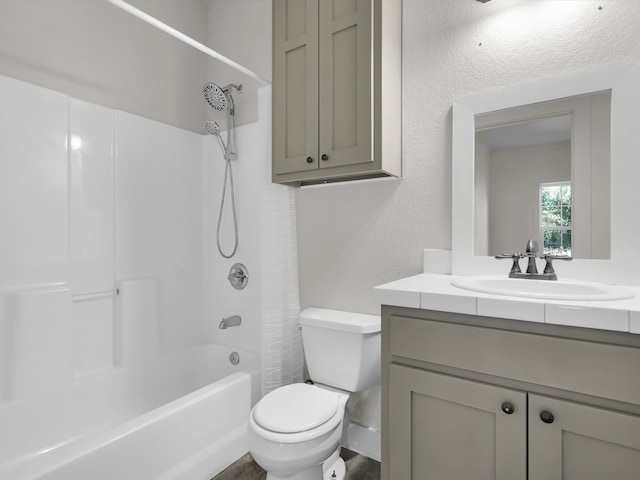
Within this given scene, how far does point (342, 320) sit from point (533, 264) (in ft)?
2.77

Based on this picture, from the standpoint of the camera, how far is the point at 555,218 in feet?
4.68

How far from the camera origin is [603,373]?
2.94 feet

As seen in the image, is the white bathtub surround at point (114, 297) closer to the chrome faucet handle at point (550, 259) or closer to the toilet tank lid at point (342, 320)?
the toilet tank lid at point (342, 320)

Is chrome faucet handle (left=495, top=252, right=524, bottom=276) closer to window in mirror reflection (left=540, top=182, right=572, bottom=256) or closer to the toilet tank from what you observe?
window in mirror reflection (left=540, top=182, right=572, bottom=256)

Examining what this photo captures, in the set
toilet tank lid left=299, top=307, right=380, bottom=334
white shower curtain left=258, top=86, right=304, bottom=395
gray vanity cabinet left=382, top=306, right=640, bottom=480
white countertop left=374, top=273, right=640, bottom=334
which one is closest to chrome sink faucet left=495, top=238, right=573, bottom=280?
white countertop left=374, top=273, right=640, bottom=334

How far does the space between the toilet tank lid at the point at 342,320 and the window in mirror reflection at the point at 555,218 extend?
2.59ft

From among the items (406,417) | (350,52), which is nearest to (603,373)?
(406,417)

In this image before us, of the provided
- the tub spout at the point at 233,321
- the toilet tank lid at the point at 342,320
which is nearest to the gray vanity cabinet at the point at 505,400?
the toilet tank lid at the point at 342,320

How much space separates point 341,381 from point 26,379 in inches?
56.8

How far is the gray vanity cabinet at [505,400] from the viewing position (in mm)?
888

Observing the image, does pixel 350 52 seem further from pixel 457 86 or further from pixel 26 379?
pixel 26 379

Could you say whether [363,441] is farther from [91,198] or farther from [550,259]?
[91,198]

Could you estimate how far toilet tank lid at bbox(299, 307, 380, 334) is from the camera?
1648 mm

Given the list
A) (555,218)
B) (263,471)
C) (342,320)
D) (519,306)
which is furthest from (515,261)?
(263,471)
